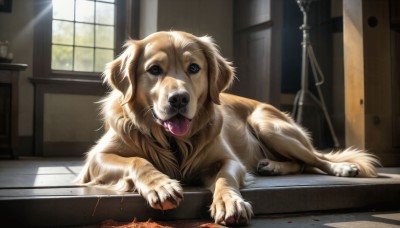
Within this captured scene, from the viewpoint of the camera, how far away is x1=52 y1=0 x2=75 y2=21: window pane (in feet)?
17.3

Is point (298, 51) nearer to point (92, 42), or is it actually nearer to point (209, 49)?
point (92, 42)

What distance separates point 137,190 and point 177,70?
1.76 ft

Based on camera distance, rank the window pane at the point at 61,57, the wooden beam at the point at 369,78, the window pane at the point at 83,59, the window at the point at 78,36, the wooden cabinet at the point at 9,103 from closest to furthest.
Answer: the wooden beam at the point at 369,78 < the wooden cabinet at the point at 9,103 < the window at the point at 78,36 < the window pane at the point at 61,57 < the window pane at the point at 83,59

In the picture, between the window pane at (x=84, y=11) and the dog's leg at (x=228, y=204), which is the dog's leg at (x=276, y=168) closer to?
the dog's leg at (x=228, y=204)

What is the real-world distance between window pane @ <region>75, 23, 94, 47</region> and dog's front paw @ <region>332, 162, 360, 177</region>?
369cm

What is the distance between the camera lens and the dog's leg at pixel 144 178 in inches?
63.5

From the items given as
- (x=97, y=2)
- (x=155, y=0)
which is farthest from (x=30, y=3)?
A: (x=155, y=0)

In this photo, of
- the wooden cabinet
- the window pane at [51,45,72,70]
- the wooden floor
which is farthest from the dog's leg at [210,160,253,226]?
the window pane at [51,45,72,70]

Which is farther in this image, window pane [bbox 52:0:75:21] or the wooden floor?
window pane [bbox 52:0:75:21]

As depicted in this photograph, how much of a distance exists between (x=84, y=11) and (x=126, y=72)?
3655 mm

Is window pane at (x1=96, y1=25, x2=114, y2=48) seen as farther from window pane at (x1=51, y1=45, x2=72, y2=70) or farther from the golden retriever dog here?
the golden retriever dog

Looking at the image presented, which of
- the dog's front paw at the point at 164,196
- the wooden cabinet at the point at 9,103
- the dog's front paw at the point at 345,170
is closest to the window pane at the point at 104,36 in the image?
the wooden cabinet at the point at 9,103

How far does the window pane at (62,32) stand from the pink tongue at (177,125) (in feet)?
12.5

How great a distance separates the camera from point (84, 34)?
541 centimetres
